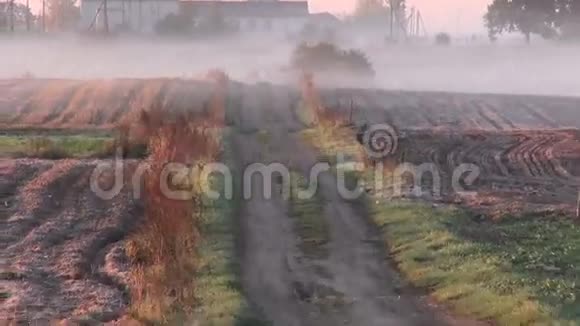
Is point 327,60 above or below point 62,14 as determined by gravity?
below

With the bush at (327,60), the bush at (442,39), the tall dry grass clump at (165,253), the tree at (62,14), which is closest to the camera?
the tall dry grass clump at (165,253)

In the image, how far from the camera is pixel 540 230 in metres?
20.6

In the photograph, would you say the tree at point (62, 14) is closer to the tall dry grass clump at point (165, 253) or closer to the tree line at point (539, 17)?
the tree line at point (539, 17)

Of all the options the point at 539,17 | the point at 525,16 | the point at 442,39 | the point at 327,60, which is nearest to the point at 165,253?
the point at 327,60

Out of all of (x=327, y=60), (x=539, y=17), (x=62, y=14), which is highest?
(x=62, y=14)

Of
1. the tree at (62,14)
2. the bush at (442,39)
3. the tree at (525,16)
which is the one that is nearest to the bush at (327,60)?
the tree at (525,16)

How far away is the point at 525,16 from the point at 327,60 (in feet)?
74.0

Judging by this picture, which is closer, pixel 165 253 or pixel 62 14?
pixel 165 253

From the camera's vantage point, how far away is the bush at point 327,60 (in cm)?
7438

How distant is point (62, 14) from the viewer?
124 meters

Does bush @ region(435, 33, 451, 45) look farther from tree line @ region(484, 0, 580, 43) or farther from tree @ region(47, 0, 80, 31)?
tree @ region(47, 0, 80, 31)

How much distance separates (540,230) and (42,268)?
924cm

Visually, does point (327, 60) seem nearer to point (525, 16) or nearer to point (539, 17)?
point (525, 16)

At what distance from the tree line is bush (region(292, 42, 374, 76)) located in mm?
18981
